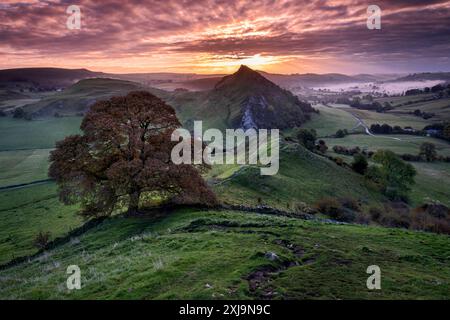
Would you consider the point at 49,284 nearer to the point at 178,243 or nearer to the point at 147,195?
the point at 178,243

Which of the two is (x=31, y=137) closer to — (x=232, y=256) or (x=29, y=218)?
(x=29, y=218)

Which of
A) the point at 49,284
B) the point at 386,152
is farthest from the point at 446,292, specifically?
→ the point at 386,152

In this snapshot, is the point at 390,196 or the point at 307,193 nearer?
the point at 307,193

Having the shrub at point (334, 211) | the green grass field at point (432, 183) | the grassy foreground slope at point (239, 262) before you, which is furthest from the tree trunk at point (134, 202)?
the green grass field at point (432, 183)

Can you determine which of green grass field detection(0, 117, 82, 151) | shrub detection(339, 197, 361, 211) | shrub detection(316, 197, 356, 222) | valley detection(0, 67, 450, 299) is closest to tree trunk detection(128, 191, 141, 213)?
valley detection(0, 67, 450, 299)

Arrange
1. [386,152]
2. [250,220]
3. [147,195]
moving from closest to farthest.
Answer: [250,220]
[147,195]
[386,152]

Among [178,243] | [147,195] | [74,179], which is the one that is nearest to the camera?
[178,243]

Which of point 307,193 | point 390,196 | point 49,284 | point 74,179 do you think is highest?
point 74,179
